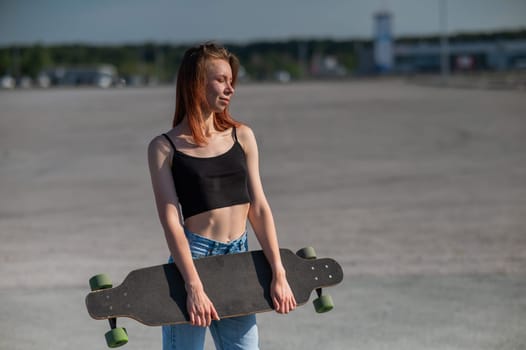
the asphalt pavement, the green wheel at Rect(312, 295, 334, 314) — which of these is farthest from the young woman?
the asphalt pavement

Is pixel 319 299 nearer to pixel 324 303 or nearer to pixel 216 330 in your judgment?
pixel 324 303

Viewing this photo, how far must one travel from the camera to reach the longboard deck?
9.59ft

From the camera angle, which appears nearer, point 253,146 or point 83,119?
point 253,146

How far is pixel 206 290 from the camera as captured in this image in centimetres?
297

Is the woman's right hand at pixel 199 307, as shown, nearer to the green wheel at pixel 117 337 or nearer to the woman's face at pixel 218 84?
the green wheel at pixel 117 337

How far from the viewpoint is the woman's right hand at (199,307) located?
290cm

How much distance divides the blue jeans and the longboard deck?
0.08 metres

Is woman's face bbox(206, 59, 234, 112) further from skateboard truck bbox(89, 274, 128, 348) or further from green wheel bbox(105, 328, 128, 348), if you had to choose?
green wheel bbox(105, 328, 128, 348)

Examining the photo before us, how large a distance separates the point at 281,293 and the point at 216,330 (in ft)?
0.97

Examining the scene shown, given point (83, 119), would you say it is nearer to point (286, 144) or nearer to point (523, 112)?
point (286, 144)

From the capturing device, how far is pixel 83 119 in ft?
96.5

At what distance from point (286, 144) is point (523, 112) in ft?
37.7

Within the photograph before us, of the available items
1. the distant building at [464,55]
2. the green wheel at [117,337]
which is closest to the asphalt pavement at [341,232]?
the green wheel at [117,337]

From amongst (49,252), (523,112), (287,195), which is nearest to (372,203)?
(287,195)
